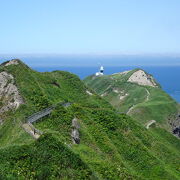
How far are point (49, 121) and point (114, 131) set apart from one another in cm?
1350

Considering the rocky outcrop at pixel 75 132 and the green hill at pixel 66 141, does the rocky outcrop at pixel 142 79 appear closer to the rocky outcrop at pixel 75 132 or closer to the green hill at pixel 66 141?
the green hill at pixel 66 141

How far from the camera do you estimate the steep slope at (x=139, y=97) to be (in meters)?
118

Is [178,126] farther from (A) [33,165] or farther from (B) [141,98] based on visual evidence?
(A) [33,165]

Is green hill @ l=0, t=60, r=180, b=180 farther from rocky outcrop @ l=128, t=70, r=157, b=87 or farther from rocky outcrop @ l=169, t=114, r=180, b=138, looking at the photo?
rocky outcrop @ l=128, t=70, r=157, b=87

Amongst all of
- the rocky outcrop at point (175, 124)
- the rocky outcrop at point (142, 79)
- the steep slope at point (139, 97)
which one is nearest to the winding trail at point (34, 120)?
the steep slope at point (139, 97)

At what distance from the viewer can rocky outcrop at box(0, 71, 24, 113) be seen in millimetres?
60750

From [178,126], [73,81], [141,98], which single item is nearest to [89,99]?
[73,81]

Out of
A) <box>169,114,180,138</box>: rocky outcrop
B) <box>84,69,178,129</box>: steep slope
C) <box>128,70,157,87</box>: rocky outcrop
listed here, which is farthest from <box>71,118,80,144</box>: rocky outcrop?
<box>128,70,157,87</box>: rocky outcrop

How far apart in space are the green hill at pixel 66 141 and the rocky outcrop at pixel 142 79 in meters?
93.4

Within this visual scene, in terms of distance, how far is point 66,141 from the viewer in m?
46.2

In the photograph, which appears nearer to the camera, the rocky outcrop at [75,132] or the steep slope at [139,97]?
the rocky outcrop at [75,132]

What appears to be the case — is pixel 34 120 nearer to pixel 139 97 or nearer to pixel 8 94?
pixel 8 94

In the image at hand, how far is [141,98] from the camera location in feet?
478

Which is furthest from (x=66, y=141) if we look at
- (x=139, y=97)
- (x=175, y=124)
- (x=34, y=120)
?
(x=139, y=97)
